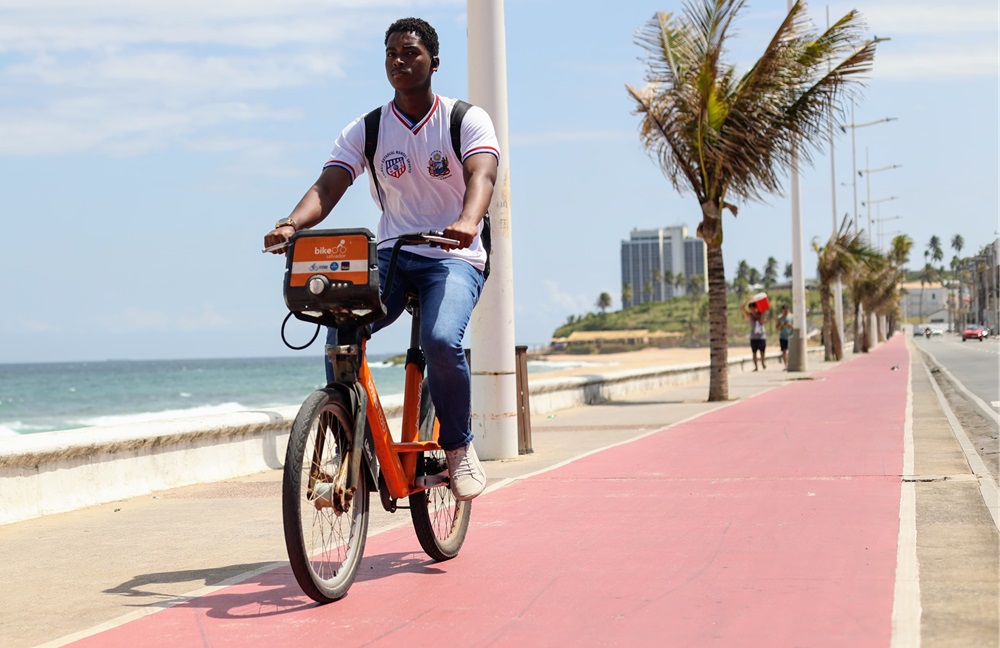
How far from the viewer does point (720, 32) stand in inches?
714

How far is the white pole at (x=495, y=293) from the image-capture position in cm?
1008

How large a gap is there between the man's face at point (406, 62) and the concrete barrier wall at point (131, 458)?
2437mm

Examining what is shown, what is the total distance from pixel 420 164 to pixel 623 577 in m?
1.98

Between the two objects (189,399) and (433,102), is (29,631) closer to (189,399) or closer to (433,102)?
(433,102)

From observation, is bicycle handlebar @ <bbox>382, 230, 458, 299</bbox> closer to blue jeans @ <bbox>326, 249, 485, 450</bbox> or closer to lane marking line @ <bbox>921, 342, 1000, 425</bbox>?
blue jeans @ <bbox>326, 249, 485, 450</bbox>

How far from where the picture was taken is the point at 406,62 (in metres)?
5.14

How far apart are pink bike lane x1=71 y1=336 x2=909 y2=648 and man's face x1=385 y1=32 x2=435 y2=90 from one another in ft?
7.11

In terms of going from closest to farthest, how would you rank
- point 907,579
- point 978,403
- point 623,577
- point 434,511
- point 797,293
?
point 907,579, point 623,577, point 434,511, point 978,403, point 797,293

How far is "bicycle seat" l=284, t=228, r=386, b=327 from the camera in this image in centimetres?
453

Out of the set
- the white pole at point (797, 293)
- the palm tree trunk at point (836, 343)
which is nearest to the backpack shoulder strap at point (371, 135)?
the white pole at point (797, 293)

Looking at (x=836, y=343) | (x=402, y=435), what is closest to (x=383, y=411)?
(x=402, y=435)

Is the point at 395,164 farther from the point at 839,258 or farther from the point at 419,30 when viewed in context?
the point at 839,258

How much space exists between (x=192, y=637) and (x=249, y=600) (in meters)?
0.60

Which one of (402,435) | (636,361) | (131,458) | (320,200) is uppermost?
(320,200)
